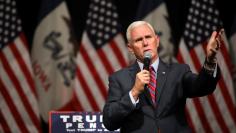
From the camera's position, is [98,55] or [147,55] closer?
[147,55]

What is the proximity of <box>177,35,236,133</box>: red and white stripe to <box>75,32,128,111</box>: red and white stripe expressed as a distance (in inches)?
27.4

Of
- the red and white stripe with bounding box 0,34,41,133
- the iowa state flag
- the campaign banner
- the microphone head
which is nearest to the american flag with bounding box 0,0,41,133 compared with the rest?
the red and white stripe with bounding box 0,34,41,133

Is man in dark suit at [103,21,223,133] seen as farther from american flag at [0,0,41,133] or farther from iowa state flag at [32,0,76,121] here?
american flag at [0,0,41,133]

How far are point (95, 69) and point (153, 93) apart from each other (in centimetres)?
300

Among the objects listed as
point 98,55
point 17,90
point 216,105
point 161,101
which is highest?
point 161,101

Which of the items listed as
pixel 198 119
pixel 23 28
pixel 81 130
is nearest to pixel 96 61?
pixel 23 28

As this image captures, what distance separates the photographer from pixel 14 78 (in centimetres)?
527

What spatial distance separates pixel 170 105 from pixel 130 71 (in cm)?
29

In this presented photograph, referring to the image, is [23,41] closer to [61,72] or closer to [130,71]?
[61,72]

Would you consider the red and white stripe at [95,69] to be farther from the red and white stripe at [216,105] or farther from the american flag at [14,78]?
the red and white stripe at [216,105]

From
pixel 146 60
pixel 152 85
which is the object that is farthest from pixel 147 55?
pixel 152 85

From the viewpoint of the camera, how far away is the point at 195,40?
17.4 feet

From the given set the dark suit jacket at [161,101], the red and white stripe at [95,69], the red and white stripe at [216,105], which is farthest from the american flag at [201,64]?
the dark suit jacket at [161,101]

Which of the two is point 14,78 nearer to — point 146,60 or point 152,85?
point 152,85
